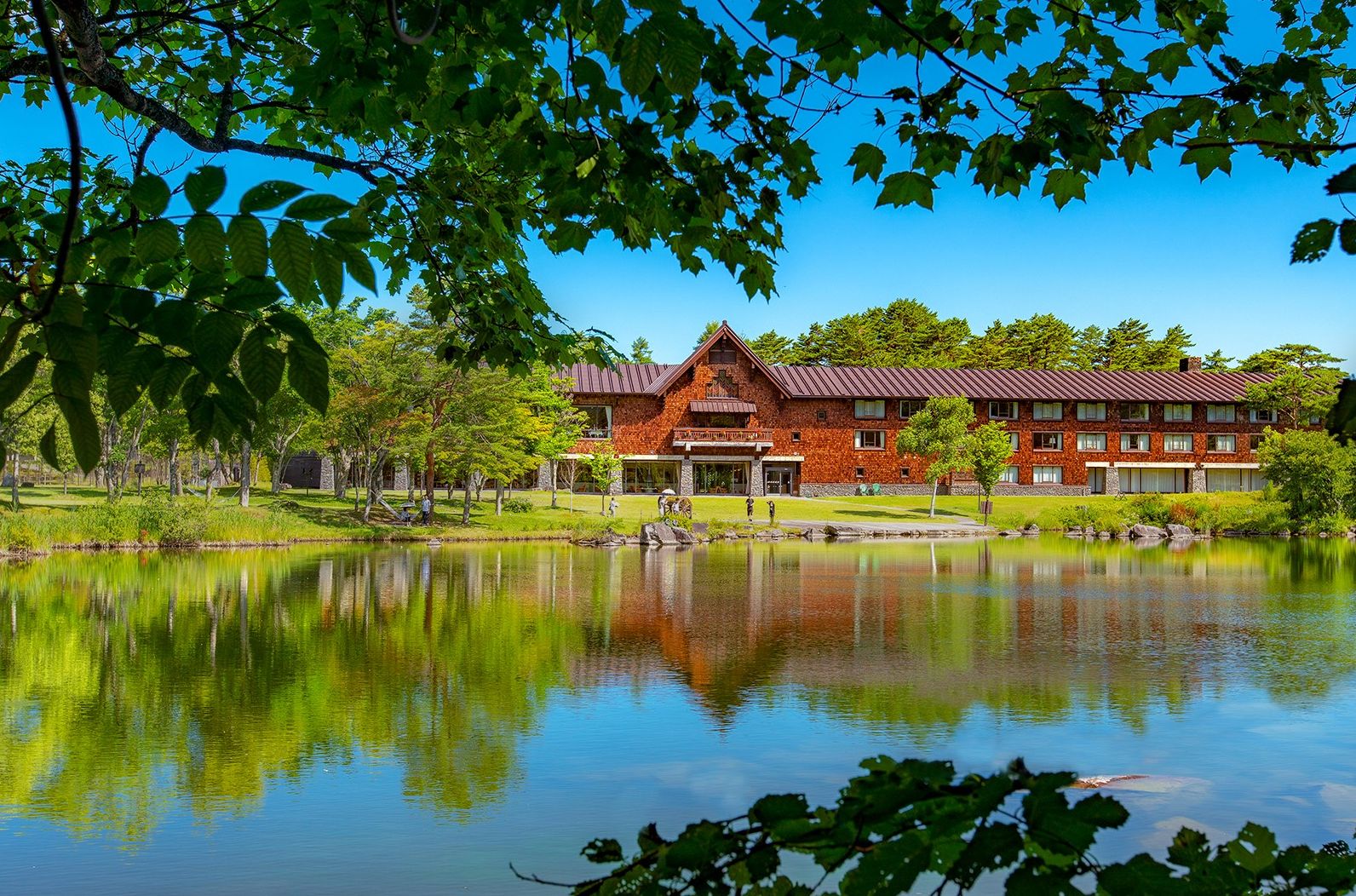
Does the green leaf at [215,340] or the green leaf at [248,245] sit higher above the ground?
the green leaf at [248,245]

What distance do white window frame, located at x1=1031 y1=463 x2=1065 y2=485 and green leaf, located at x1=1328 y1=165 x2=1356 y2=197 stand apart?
73668mm

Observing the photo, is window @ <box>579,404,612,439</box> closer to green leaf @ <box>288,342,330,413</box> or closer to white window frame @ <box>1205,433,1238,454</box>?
white window frame @ <box>1205,433,1238,454</box>

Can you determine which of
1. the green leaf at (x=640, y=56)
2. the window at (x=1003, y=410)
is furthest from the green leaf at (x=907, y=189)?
the window at (x=1003, y=410)

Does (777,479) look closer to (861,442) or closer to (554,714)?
(861,442)

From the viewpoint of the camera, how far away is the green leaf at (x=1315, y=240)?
237cm

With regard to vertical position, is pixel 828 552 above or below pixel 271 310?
below

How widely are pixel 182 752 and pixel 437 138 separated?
6611 mm

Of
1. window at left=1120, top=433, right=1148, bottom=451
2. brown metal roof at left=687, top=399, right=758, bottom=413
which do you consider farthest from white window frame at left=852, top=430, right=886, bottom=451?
window at left=1120, top=433, right=1148, bottom=451

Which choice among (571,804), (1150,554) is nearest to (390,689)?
(571,804)

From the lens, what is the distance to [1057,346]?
96875 mm

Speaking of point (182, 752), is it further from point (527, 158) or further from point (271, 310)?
point (271, 310)

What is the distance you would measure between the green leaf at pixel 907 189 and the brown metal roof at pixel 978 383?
61532 mm

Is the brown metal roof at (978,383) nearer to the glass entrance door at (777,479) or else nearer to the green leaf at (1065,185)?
the glass entrance door at (777,479)

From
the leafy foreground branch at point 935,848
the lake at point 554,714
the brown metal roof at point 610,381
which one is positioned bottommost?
the lake at point 554,714
